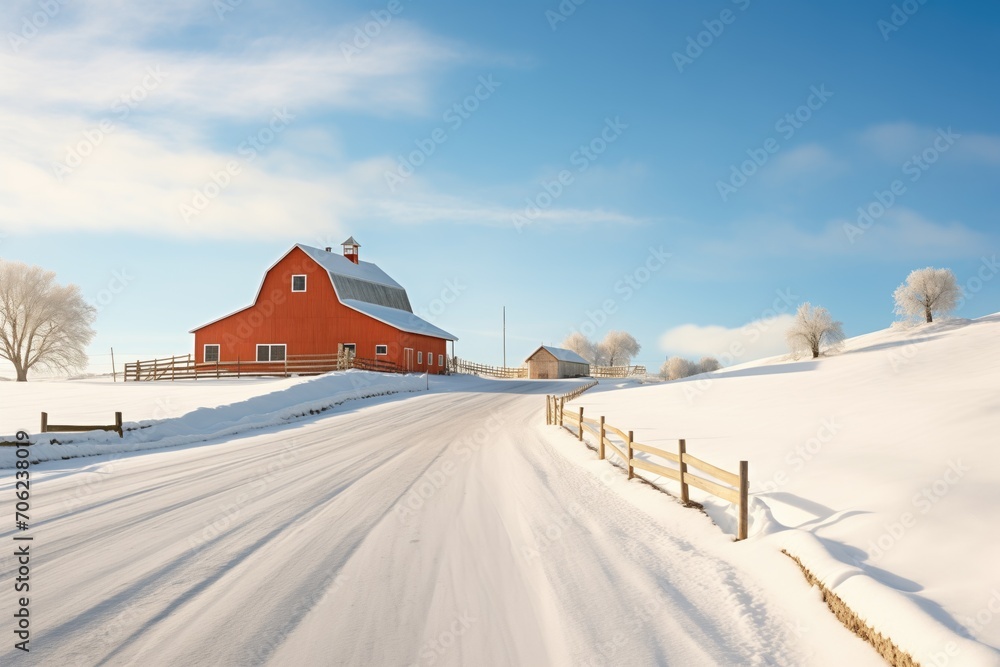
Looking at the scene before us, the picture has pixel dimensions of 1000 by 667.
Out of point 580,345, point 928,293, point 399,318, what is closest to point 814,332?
point 928,293

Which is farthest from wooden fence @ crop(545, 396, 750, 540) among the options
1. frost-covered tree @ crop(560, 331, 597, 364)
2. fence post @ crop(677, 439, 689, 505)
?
frost-covered tree @ crop(560, 331, 597, 364)

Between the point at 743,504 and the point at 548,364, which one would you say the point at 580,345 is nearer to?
the point at 548,364

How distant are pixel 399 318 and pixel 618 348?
80345mm

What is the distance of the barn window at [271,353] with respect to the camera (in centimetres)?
4678

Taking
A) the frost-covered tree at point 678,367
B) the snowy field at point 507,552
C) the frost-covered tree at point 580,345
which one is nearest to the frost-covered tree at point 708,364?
the frost-covered tree at point 678,367

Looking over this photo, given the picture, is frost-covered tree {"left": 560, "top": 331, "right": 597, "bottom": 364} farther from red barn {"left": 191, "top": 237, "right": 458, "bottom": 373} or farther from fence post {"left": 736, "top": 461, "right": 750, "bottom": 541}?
fence post {"left": 736, "top": 461, "right": 750, "bottom": 541}

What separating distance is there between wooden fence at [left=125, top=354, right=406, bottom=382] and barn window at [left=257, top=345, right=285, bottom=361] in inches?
25.9

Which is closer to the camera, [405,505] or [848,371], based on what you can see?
[405,505]

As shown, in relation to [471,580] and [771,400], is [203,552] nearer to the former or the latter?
[471,580]

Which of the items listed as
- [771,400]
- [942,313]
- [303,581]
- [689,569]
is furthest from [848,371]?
[942,313]

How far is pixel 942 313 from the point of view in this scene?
233ft

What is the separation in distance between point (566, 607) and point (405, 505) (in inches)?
181

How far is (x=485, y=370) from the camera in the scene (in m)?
75.2

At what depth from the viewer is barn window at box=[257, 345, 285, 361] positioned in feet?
153
